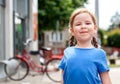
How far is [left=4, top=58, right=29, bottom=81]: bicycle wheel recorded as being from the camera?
1170 centimetres

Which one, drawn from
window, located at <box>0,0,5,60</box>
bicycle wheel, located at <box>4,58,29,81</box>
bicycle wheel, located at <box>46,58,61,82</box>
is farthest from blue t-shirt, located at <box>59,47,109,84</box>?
window, located at <box>0,0,5,60</box>

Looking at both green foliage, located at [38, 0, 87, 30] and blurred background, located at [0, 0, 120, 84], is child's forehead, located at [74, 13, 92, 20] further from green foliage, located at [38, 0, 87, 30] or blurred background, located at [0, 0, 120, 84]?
green foliage, located at [38, 0, 87, 30]

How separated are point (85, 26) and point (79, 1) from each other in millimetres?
29186

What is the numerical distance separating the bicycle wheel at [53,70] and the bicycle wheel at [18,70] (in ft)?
2.19

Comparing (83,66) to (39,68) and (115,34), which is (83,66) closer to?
(39,68)

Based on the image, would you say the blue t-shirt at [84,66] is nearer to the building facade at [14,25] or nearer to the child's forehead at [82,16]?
the child's forehead at [82,16]

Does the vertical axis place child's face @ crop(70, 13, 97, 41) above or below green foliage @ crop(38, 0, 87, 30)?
below

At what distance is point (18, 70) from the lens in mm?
12094

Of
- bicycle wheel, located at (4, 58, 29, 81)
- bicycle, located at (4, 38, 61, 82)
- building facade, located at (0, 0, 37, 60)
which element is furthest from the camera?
building facade, located at (0, 0, 37, 60)

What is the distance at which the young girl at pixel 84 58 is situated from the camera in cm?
300

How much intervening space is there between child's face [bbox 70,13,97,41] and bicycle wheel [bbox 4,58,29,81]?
8615 millimetres

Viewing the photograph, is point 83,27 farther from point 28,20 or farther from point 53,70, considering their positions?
point 28,20

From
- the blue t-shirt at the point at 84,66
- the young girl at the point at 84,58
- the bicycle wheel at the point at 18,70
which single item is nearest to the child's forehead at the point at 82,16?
the young girl at the point at 84,58

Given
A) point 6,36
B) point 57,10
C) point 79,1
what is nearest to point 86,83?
point 6,36
